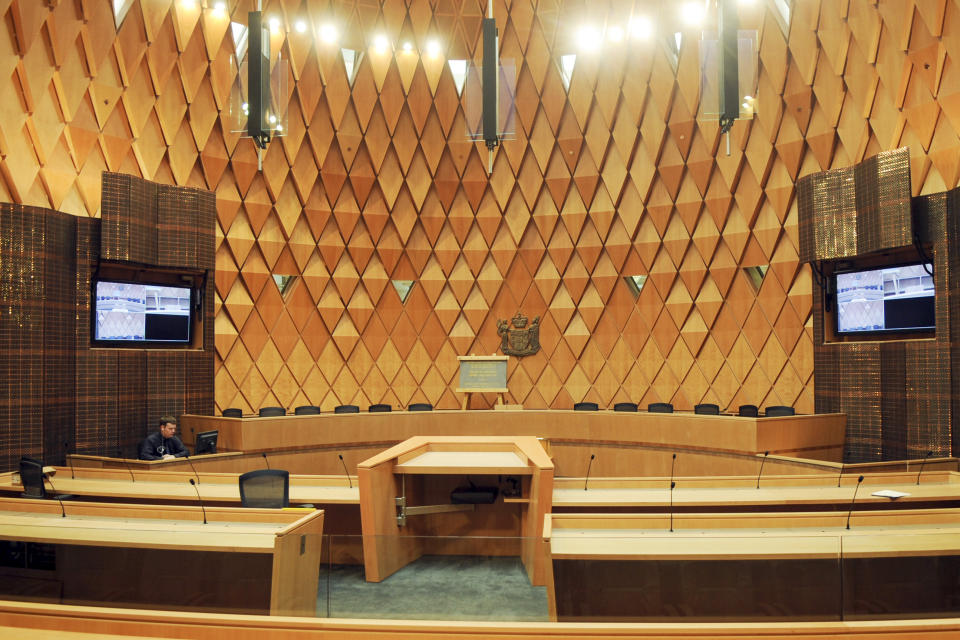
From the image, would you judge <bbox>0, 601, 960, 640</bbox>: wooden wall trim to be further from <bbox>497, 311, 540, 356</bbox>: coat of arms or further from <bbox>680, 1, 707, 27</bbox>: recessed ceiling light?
<bbox>680, 1, 707, 27</bbox>: recessed ceiling light

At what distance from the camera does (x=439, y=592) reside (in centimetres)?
278

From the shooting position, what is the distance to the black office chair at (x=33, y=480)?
5.32 meters

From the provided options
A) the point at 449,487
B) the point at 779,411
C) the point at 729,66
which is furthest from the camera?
Answer: the point at 779,411

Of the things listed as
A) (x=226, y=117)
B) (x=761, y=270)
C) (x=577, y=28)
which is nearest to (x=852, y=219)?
(x=761, y=270)

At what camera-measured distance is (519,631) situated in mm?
2518

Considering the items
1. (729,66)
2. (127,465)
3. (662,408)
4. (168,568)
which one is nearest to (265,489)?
(168,568)

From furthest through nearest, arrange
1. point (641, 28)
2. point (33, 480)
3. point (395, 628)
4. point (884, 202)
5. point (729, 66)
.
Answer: point (641, 28) < point (884, 202) < point (729, 66) < point (33, 480) < point (395, 628)

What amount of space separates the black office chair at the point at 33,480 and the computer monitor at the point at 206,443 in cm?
270

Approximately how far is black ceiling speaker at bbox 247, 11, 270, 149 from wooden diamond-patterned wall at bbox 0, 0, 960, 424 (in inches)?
141

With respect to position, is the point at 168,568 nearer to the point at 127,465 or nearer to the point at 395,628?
the point at 395,628

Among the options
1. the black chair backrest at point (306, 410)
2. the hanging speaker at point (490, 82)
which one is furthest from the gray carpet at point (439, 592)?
the black chair backrest at point (306, 410)

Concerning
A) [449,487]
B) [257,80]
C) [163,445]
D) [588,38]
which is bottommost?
[449,487]

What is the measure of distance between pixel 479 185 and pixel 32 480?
884 centimetres

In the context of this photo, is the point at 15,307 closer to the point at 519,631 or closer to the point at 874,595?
the point at 519,631
